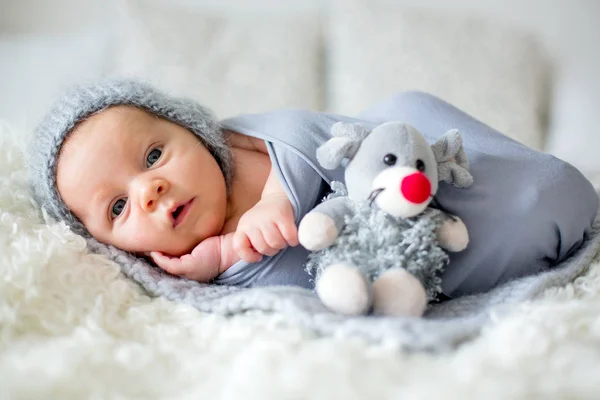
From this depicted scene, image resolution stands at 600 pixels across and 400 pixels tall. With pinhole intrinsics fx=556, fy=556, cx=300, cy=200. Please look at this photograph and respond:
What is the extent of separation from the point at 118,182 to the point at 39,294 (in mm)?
254

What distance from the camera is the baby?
0.87 m

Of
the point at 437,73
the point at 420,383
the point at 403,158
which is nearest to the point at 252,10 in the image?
the point at 437,73

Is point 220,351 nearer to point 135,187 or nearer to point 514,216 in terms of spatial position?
point 135,187

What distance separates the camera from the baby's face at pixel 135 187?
0.96 m

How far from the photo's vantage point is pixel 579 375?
57 centimetres

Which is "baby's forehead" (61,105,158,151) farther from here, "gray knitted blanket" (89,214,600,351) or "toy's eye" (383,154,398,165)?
"toy's eye" (383,154,398,165)

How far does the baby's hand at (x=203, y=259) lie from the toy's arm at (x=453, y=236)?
0.36m

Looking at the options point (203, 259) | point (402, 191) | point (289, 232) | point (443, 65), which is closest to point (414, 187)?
point (402, 191)

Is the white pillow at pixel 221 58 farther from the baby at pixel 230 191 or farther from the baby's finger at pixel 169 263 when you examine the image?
the baby's finger at pixel 169 263

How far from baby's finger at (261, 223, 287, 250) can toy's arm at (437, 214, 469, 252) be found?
24 cm

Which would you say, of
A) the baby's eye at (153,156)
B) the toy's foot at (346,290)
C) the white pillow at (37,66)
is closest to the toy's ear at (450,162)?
the toy's foot at (346,290)

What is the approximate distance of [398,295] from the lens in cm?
74

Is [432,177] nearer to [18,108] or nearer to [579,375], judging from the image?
[579,375]

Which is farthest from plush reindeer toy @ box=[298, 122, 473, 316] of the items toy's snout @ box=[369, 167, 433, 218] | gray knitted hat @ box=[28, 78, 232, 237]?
gray knitted hat @ box=[28, 78, 232, 237]
